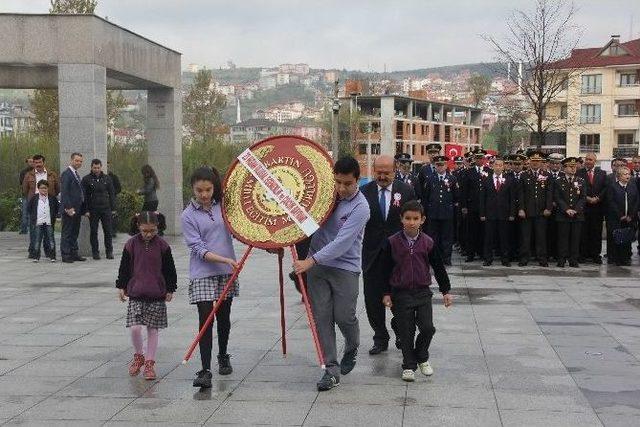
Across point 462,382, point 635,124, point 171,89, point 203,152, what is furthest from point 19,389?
point 635,124

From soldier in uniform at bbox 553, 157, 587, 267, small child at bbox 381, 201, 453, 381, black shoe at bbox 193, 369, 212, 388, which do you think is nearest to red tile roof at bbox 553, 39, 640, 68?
soldier in uniform at bbox 553, 157, 587, 267

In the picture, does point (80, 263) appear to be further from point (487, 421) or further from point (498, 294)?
point (487, 421)

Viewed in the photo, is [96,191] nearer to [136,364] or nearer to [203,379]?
[136,364]

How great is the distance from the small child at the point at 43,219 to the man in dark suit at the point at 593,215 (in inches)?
381

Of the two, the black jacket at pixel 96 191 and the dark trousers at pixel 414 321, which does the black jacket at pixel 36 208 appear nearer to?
the black jacket at pixel 96 191

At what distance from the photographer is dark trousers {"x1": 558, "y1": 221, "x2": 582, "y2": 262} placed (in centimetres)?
1525

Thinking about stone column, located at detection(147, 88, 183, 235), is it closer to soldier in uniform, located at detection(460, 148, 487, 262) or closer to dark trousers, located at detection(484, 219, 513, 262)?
soldier in uniform, located at detection(460, 148, 487, 262)

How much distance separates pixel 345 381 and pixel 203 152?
111ft

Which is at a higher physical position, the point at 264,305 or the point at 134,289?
the point at 134,289

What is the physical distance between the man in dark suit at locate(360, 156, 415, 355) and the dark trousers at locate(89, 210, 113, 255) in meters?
8.96

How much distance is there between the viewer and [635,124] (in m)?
75.9

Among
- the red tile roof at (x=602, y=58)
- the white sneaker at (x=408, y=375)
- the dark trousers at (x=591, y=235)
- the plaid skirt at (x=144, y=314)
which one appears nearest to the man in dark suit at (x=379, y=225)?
the white sneaker at (x=408, y=375)

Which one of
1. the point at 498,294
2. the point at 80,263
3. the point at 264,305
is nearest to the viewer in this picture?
the point at 264,305

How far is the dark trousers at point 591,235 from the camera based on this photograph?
630 inches
